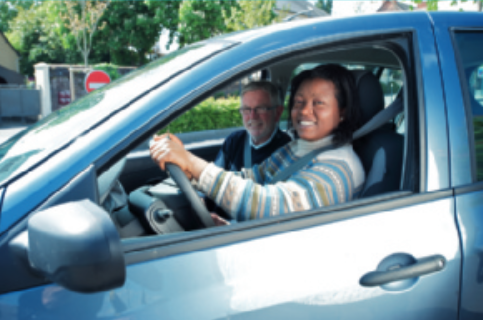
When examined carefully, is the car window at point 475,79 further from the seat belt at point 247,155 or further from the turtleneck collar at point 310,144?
the seat belt at point 247,155

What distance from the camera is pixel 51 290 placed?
3.26ft

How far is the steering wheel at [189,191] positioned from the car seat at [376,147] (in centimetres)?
65

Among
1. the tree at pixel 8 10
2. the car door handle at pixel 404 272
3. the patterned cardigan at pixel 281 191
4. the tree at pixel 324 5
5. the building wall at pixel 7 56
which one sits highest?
the tree at pixel 324 5

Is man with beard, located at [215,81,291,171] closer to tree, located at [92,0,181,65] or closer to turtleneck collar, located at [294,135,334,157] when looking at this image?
turtleneck collar, located at [294,135,334,157]

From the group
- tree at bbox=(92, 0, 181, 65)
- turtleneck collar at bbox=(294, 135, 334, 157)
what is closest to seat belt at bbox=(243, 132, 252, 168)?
turtleneck collar at bbox=(294, 135, 334, 157)

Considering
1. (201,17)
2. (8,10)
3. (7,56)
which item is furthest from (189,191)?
(8,10)

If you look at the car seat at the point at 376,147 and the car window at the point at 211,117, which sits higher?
the car seat at the point at 376,147

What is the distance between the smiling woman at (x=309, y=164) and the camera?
5.03ft

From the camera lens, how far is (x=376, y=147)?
74.6 inches

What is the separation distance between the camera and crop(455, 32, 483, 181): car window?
147cm

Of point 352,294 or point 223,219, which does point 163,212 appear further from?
point 352,294

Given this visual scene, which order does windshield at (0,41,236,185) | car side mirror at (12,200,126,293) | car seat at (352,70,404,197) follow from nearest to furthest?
car side mirror at (12,200,126,293) → windshield at (0,41,236,185) → car seat at (352,70,404,197)

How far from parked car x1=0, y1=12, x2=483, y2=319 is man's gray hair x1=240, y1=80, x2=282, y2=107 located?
123cm

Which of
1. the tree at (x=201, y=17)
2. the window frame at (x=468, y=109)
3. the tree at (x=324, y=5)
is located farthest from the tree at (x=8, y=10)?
the window frame at (x=468, y=109)
